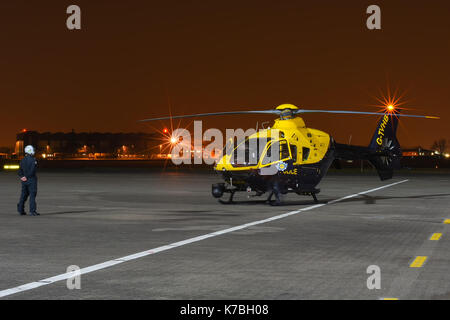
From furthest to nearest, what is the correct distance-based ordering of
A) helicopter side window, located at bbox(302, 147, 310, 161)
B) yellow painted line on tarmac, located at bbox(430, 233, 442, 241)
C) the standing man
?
1. helicopter side window, located at bbox(302, 147, 310, 161)
2. the standing man
3. yellow painted line on tarmac, located at bbox(430, 233, 442, 241)

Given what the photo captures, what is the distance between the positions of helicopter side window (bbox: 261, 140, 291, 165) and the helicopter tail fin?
5764 millimetres

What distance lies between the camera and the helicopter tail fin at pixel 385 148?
84.2 feet

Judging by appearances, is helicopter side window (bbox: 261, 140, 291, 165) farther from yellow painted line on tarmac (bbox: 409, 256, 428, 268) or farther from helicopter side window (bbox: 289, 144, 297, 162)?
yellow painted line on tarmac (bbox: 409, 256, 428, 268)

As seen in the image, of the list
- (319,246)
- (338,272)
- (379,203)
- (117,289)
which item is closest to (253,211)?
(379,203)

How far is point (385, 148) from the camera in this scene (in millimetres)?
25953

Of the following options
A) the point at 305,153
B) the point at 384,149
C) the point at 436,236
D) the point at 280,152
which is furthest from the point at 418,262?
the point at 384,149

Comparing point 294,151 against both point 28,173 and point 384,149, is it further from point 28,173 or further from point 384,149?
point 28,173

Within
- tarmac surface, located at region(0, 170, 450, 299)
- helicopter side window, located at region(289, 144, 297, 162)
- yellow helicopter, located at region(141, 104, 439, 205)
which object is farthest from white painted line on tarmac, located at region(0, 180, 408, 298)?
helicopter side window, located at region(289, 144, 297, 162)

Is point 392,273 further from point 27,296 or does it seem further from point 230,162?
point 230,162

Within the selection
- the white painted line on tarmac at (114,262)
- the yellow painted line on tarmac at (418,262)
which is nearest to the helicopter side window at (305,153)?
Result: the white painted line on tarmac at (114,262)

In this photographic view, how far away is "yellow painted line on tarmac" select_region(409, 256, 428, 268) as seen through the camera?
977 centimetres

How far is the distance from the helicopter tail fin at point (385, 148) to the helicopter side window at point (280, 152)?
5764 millimetres

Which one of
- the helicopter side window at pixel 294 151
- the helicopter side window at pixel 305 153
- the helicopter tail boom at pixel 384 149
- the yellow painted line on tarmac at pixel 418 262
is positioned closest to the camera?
the yellow painted line on tarmac at pixel 418 262

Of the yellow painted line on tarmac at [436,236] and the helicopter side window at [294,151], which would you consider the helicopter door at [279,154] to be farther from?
the yellow painted line on tarmac at [436,236]
